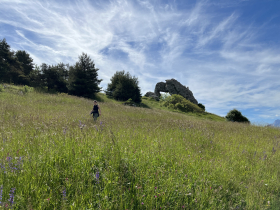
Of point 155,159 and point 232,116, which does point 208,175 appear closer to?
point 155,159

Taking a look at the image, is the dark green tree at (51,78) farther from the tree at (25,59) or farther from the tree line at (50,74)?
the tree at (25,59)

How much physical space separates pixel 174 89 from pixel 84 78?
2905 cm

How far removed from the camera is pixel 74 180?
2367mm

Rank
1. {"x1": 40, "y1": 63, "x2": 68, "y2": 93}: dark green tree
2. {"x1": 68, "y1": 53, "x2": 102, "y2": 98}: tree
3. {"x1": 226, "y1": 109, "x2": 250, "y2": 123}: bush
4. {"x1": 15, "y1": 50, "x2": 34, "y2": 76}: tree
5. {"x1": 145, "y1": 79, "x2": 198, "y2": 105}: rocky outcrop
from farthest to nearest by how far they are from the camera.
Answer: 1. {"x1": 145, "y1": 79, "x2": 198, "y2": 105}: rocky outcrop
2. {"x1": 15, "y1": 50, "x2": 34, "y2": 76}: tree
3. {"x1": 68, "y1": 53, "x2": 102, "y2": 98}: tree
4. {"x1": 40, "y1": 63, "x2": 68, "y2": 93}: dark green tree
5. {"x1": 226, "y1": 109, "x2": 250, "y2": 123}: bush

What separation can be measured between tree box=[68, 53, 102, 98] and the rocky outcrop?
74.9ft

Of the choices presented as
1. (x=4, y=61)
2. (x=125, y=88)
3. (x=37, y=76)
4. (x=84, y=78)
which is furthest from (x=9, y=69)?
(x=125, y=88)

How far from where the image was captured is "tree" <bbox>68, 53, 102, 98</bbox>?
1135 inches

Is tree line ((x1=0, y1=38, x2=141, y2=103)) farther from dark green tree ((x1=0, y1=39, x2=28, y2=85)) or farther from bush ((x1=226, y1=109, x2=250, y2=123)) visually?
bush ((x1=226, y1=109, x2=250, y2=123))

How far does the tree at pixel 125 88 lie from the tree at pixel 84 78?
229 inches

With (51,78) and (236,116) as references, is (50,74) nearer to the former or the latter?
(51,78)

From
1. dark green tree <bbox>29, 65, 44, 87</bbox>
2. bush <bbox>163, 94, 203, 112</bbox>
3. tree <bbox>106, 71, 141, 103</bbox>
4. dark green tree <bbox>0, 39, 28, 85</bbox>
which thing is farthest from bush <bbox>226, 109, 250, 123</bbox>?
dark green tree <bbox>0, 39, 28, 85</bbox>

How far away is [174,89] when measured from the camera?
47.8 meters

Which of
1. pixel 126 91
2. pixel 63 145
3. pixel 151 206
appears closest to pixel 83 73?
pixel 126 91

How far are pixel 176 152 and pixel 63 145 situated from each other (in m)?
2.93
